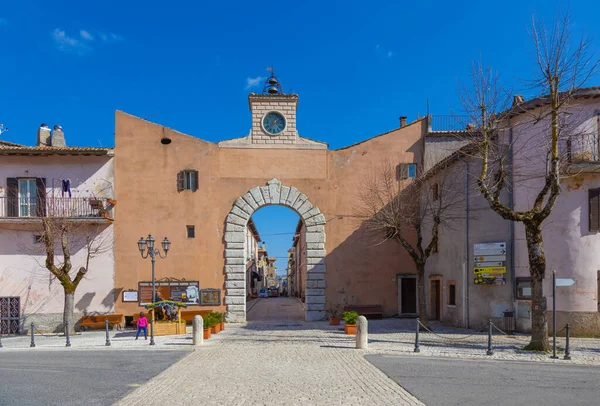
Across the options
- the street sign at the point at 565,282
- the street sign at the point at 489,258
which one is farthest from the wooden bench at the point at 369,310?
the street sign at the point at 565,282

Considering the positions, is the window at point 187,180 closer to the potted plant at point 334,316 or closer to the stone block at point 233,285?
the stone block at point 233,285

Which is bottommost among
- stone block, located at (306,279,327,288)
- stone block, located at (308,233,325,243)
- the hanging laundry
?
stone block, located at (306,279,327,288)

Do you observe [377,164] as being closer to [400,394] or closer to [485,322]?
[485,322]

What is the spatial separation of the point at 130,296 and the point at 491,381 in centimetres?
1642

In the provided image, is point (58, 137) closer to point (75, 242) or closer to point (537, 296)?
point (75, 242)

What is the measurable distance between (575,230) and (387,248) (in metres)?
8.60

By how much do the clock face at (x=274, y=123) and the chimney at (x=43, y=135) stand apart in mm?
10977

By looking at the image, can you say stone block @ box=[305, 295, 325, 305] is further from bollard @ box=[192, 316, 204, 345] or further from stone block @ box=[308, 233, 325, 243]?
bollard @ box=[192, 316, 204, 345]

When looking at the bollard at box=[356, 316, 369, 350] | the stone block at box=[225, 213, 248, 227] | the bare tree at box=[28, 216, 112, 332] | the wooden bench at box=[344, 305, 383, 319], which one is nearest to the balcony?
the bare tree at box=[28, 216, 112, 332]

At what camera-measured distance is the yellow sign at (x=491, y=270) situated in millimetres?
17281

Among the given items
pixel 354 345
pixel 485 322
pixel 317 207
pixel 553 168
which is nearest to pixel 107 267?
pixel 317 207

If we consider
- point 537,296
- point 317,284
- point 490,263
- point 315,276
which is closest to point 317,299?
point 317,284

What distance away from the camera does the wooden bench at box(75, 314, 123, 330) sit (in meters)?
20.8

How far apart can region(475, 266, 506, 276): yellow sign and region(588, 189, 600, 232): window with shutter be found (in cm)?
310
